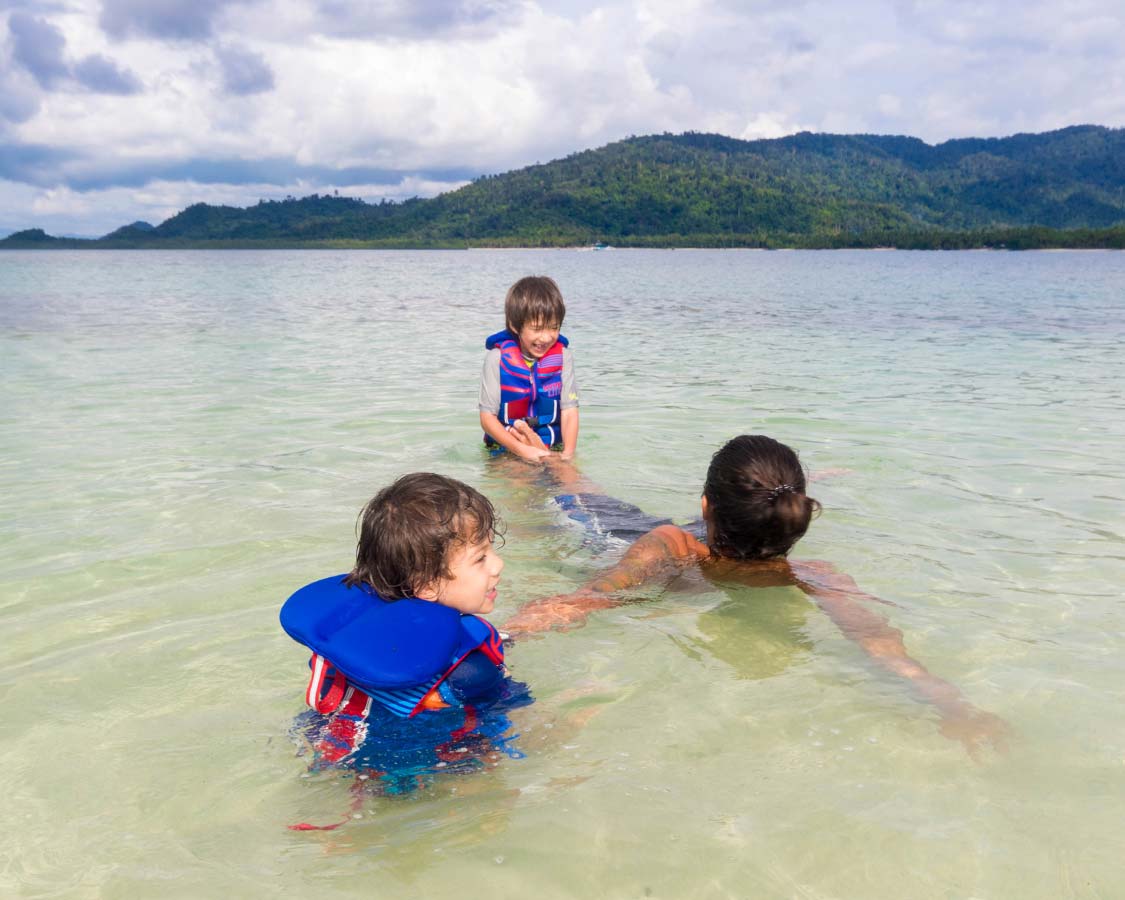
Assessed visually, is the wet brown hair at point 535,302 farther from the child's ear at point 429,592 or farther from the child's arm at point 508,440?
the child's ear at point 429,592

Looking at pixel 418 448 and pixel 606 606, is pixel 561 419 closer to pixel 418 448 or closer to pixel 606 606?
pixel 418 448

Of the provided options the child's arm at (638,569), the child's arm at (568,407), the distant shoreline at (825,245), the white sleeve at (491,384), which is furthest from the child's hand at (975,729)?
the distant shoreline at (825,245)

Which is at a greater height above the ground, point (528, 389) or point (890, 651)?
point (528, 389)

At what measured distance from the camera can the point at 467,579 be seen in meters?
2.80

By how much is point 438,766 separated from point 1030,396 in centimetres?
1003

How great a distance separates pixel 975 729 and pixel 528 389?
15.8 ft

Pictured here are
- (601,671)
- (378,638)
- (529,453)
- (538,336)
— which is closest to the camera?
(378,638)

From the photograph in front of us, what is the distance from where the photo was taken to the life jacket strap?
2.85 meters

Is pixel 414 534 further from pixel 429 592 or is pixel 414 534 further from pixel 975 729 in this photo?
pixel 975 729

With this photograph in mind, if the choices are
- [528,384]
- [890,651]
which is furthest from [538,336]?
[890,651]

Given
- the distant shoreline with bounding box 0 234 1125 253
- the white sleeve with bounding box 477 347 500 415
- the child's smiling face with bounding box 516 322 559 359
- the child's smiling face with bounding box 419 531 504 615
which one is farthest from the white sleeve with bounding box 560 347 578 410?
the distant shoreline with bounding box 0 234 1125 253

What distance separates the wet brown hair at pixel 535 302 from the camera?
6812 mm

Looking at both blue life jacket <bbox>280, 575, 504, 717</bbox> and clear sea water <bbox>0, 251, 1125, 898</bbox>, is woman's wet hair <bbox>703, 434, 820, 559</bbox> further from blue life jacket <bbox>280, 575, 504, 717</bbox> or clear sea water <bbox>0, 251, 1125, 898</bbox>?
blue life jacket <bbox>280, 575, 504, 717</bbox>

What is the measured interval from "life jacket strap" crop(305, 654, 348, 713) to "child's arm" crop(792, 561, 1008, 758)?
2125 mm
